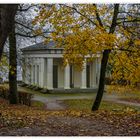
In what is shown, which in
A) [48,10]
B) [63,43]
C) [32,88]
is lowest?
[32,88]

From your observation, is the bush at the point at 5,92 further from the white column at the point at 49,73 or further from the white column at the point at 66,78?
the white column at the point at 66,78

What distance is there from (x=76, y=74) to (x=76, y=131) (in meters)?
35.5

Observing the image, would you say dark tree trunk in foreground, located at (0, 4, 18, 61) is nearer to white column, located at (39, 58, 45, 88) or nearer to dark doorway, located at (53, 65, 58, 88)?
dark doorway, located at (53, 65, 58, 88)

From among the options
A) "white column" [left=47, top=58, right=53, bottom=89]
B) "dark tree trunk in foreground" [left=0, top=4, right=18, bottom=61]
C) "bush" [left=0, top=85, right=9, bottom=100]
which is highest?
"dark tree trunk in foreground" [left=0, top=4, right=18, bottom=61]

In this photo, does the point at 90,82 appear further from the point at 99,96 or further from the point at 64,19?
the point at 64,19

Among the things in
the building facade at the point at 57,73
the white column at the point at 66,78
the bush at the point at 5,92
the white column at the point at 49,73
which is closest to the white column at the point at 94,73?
the building facade at the point at 57,73

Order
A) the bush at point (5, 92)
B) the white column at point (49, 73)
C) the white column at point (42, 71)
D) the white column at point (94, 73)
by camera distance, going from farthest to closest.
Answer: the white column at point (94, 73) → the white column at point (42, 71) → the white column at point (49, 73) → the bush at point (5, 92)

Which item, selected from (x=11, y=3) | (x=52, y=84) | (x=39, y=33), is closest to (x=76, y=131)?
(x=11, y=3)

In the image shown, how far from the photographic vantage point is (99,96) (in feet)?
65.0

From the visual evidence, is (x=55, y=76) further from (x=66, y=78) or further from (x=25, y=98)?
(x=25, y=98)

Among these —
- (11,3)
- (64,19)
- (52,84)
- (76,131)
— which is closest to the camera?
(11,3)

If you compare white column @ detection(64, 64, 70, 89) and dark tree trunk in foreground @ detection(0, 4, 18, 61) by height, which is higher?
dark tree trunk in foreground @ detection(0, 4, 18, 61)

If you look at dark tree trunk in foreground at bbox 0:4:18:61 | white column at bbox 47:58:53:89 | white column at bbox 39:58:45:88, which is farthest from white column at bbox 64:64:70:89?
dark tree trunk in foreground at bbox 0:4:18:61

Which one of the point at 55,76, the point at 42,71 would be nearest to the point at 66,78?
the point at 55,76
